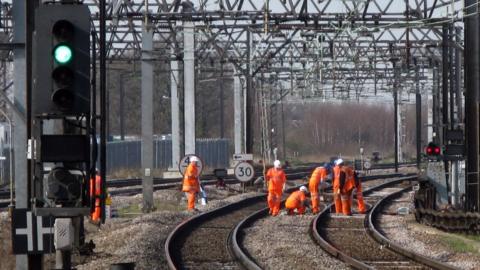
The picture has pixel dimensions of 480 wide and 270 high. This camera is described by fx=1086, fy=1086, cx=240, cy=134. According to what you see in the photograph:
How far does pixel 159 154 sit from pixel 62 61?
58.3m

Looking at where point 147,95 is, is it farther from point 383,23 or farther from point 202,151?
point 202,151

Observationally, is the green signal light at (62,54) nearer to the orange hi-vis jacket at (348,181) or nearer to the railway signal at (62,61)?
the railway signal at (62,61)

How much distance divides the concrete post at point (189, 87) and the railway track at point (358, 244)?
35.8 ft

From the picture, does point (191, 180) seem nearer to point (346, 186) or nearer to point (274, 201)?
point (274, 201)

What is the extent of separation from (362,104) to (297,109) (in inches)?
368

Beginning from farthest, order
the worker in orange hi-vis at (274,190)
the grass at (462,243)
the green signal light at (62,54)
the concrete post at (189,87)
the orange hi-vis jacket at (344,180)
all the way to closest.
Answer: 1. the concrete post at (189,87)
2. the worker in orange hi-vis at (274,190)
3. the orange hi-vis jacket at (344,180)
4. the grass at (462,243)
5. the green signal light at (62,54)

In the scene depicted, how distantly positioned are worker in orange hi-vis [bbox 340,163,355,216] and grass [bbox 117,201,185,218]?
5764mm

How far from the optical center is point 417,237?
2294cm

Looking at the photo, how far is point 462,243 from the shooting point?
21172mm

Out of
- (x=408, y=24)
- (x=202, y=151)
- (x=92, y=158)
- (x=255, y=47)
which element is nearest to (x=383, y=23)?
(x=408, y=24)

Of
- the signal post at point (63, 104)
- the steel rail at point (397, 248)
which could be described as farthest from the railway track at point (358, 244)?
the signal post at point (63, 104)

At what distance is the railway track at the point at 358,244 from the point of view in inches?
705

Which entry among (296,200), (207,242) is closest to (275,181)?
(296,200)

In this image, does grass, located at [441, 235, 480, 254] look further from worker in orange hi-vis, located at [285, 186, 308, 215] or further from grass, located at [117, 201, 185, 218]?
grass, located at [117, 201, 185, 218]
